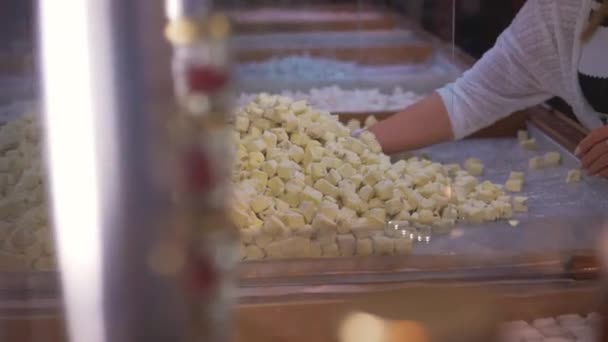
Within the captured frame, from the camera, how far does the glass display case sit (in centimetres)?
37

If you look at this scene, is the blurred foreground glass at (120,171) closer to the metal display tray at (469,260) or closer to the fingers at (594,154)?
the metal display tray at (469,260)

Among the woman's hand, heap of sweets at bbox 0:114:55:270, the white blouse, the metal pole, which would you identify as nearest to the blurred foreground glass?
the metal pole

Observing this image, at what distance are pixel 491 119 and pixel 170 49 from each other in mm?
1290

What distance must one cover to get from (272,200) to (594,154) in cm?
57

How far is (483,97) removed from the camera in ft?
5.13

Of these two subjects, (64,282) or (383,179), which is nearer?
(64,282)

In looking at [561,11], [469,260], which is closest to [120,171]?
[469,260]

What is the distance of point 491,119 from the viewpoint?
5.24 ft

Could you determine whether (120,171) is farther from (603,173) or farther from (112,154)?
(603,173)

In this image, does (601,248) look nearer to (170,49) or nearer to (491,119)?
(170,49)

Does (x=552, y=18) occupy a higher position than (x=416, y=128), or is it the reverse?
(x=552, y=18)

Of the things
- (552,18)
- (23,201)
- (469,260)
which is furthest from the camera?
(552,18)

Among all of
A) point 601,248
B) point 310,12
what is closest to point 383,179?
point 601,248

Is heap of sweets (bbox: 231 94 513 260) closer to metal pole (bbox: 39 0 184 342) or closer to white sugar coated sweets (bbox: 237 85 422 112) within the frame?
white sugar coated sweets (bbox: 237 85 422 112)
